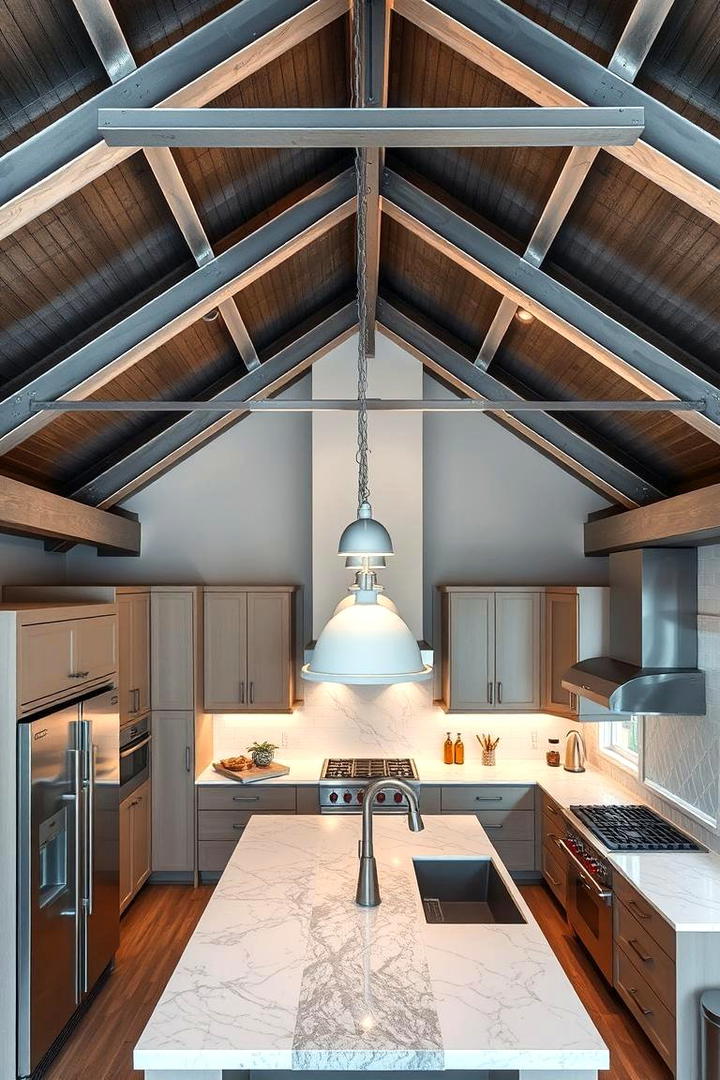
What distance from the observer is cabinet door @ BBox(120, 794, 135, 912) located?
5.44m

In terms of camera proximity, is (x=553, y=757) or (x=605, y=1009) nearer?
(x=605, y=1009)

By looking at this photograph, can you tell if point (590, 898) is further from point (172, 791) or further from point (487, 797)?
point (172, 791)

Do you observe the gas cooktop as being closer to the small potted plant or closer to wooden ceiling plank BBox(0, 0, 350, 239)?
the small potted plant

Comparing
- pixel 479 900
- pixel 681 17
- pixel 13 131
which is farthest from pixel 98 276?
pixel 479 900

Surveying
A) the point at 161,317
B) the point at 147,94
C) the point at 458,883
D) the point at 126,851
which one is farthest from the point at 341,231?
the point at 126,851

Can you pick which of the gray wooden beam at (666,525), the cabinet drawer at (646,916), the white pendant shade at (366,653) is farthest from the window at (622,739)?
the white pendant shade at (366,653)

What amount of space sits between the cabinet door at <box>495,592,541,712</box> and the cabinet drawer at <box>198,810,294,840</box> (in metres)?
2.10

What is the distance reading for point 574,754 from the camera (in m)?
6.23

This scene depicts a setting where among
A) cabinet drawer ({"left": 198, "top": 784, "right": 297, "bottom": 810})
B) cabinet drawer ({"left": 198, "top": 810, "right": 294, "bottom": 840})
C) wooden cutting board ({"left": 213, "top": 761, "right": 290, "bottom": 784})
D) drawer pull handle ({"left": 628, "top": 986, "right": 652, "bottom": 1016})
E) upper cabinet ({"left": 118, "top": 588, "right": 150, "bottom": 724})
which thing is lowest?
drawer pull handle ({"left": 628, "top": 986, "right": 652, "bottom": 1016})

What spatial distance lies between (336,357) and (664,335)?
3.04 metres

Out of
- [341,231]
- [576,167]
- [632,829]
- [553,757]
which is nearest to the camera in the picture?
[576,167]

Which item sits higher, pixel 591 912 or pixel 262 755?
pixel 262 755

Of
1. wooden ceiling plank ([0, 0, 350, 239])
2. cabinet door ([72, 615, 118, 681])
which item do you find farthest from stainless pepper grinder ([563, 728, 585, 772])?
wooden ceiling plank ([0, 0, 350, 239])

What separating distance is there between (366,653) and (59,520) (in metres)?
3.08
